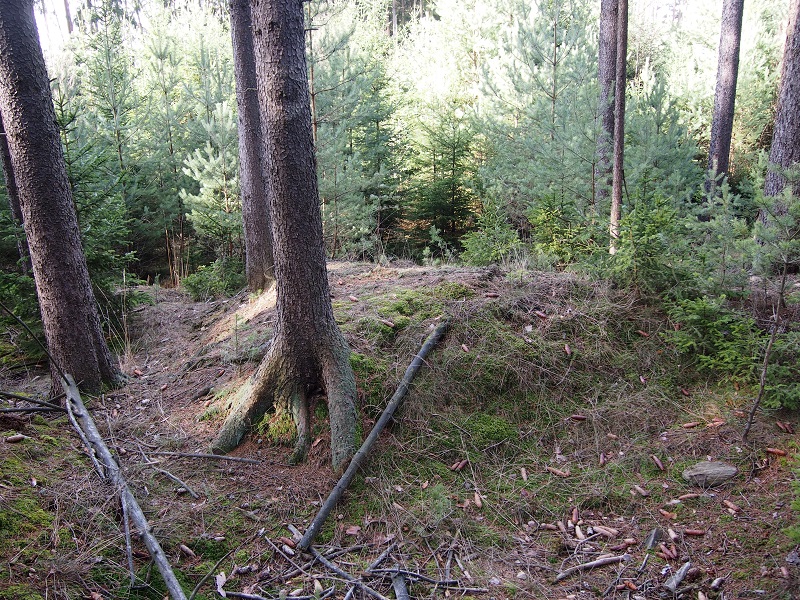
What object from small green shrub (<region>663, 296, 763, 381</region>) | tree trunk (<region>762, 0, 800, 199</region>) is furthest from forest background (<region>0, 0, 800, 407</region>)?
tree trunk (<region>762, 0, 800, 199</region>)

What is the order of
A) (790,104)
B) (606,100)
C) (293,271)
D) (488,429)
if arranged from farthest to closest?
(606,100), (790,104), (488,429), (293,271)

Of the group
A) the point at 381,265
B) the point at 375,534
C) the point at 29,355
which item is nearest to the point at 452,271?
the point at 381,265

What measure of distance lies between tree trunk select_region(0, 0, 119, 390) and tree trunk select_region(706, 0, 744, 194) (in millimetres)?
11383

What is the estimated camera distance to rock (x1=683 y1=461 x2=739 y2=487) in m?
3.91

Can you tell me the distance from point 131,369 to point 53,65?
23852 millimetres

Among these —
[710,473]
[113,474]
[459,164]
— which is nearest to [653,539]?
[710,473]

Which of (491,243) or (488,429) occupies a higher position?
(491,243)

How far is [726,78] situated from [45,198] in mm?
12716

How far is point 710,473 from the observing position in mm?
3934

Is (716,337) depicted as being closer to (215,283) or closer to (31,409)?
(31,409)

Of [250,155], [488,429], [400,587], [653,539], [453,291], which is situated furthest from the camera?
[250,155]

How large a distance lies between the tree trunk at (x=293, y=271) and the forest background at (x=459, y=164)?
2.90m

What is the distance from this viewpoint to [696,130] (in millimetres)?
15727

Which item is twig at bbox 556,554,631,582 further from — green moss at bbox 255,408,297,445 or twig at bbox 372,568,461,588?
green moss at bbox 255,408,297,445
